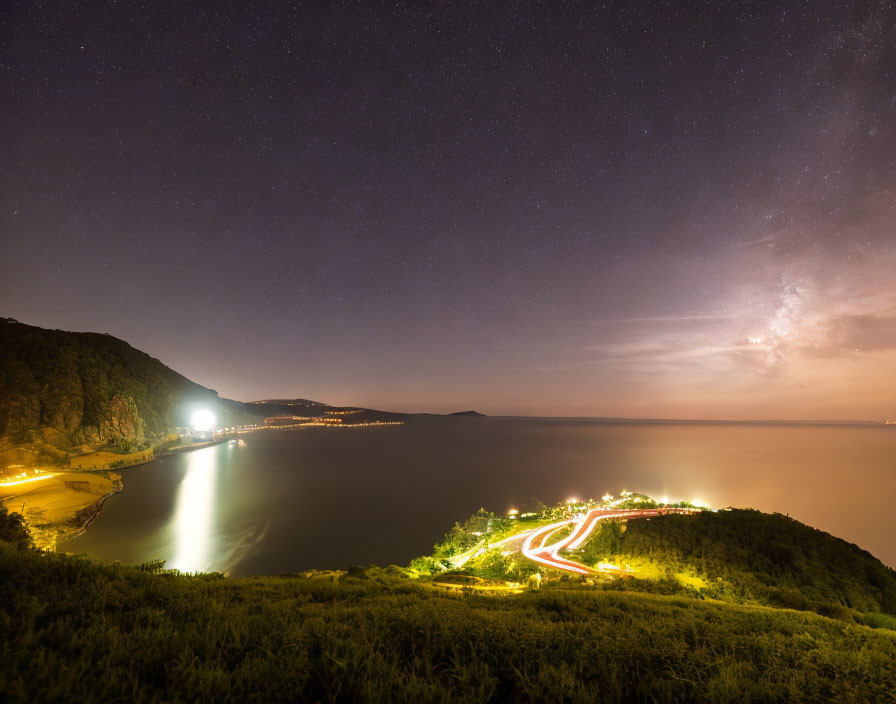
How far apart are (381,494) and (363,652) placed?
64.9 m

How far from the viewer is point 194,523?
47469 mm

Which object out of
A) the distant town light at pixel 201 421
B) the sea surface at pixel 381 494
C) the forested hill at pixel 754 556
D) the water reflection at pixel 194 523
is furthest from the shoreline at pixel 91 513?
the distant town light at pixel 201 421

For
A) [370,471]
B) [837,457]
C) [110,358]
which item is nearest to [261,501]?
[370,471]

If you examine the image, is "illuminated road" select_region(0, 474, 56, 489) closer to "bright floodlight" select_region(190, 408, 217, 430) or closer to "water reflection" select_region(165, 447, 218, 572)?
"water reflection" select_region(165, 447, 218, 572)

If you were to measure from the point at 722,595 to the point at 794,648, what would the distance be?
18092mm

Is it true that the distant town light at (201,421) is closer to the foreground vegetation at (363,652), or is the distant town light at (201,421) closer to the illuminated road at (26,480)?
the illuminated road at (26,480)

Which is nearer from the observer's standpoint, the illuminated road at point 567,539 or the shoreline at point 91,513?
the illuminated road at point 567,539

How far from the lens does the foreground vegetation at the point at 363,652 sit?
3.90m

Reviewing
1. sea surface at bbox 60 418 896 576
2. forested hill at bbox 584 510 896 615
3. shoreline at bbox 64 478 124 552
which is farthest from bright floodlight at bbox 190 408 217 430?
forested hill at bbox 584 510 896 615

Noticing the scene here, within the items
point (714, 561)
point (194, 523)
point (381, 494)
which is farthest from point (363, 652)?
point (381, 494)

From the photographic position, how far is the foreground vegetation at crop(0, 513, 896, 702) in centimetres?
390

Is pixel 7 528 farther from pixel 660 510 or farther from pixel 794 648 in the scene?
pixel 660 510

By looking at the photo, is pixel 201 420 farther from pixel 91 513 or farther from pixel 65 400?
pixel 91 513

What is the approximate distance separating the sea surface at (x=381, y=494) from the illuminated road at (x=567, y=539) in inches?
498
